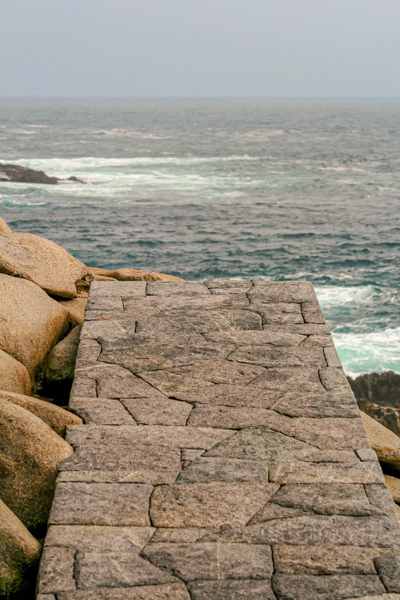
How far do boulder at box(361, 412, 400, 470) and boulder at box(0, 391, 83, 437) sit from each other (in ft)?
7.36

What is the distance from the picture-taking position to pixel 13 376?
410 centimetres

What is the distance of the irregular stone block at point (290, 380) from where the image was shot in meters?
4.09

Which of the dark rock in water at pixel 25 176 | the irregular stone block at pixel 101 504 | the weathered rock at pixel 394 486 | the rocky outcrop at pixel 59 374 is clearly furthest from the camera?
the dark rock in water at pixel 25 176

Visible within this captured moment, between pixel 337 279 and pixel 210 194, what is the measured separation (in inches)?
646

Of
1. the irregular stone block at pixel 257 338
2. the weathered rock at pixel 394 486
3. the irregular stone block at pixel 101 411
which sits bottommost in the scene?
the weathered rock at pixel 394 486

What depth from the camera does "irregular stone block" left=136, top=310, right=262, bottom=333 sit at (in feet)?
15.8

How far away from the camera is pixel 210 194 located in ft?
114

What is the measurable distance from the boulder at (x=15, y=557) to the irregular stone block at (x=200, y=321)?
2.14 m

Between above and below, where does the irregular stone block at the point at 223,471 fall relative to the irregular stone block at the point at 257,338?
below

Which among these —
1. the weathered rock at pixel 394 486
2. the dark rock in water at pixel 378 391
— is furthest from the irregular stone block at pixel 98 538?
the dark rock in water at pixel 378 391

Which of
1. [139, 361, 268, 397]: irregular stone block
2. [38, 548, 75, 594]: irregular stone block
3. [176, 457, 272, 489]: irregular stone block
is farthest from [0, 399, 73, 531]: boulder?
[139, 361, 268, 397]: irregular stone block

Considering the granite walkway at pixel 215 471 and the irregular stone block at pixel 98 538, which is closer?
the granite walkway at pixel 215 471

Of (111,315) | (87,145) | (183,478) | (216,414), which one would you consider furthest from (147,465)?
(87,145)

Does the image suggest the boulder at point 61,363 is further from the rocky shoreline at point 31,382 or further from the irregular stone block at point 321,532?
the irregular stone block at point 321,532
